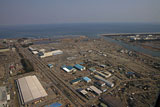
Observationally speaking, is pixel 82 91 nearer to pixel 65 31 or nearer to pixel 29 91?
pixel 29 91

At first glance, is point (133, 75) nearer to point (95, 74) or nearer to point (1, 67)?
point (95, 74)

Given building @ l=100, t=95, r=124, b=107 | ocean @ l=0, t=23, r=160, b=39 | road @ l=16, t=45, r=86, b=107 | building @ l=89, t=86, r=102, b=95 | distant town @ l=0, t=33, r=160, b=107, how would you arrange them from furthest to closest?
ocean @ l=0, t=23, r=160, b=39, building @ l=89, t=86, r=102, b=95, road @ l=16, t=45, r=86, b=107, distant town @ l=0, t=33, r=160, b=107, building @ l=100, t=95, r=124, b=107

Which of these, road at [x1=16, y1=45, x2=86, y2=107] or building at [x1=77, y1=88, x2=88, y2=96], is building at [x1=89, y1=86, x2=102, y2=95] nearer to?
building at [x1=77, y1=88, x2=88, y2=96]

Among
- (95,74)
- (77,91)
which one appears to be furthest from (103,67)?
(77,91)

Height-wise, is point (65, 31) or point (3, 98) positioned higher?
point (65, 31)

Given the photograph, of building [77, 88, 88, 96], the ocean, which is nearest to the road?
building [77, 88, 88, 96]

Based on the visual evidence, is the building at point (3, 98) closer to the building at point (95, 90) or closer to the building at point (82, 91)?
the building at point (82, 91)

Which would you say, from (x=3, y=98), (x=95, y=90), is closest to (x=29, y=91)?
(x=3, y=98)

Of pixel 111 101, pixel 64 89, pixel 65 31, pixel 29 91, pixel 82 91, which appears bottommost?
pixel 64 89
